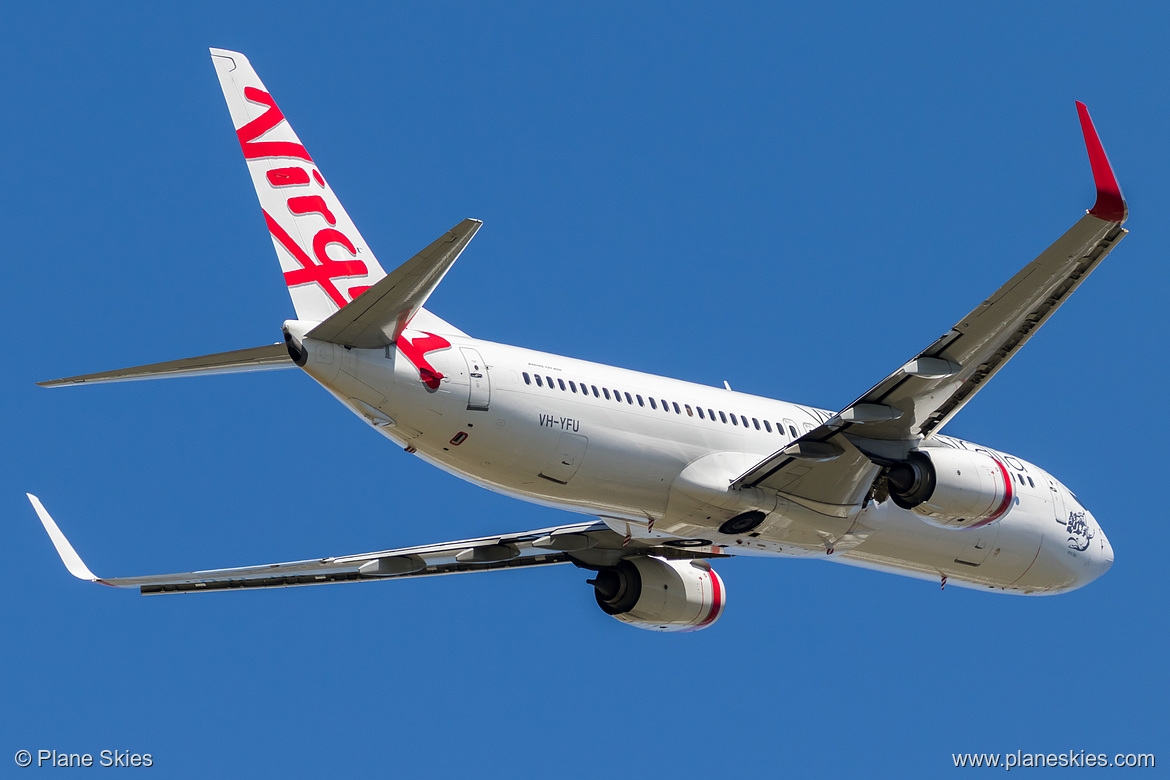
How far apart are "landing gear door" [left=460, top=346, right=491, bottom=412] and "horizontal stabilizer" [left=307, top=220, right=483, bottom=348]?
132 cm

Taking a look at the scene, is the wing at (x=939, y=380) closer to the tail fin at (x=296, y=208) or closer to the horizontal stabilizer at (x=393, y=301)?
the horizontal stabilizer at (x=393, y=301)

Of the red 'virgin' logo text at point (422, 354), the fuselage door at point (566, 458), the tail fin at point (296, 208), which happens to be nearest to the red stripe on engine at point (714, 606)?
the fuselage door at point (566, 458)

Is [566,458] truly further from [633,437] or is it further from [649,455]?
[649,455]

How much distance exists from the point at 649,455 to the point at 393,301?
17.5 feet

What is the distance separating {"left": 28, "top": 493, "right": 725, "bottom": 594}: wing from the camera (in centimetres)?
2472

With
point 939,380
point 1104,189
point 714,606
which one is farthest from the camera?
point 714,606

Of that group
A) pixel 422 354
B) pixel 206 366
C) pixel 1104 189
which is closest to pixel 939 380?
pixel 1104 189

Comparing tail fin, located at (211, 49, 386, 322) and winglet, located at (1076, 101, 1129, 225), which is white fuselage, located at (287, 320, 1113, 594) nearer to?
tail fin, located at (211, 49, 386, 322)

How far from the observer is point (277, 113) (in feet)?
71.5

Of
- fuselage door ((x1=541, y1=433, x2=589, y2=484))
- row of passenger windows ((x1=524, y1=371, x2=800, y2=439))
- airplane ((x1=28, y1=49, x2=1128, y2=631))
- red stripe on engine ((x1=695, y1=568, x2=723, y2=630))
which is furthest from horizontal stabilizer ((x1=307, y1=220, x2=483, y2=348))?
red stripe on engine ((x1=695, y1=568, x2=723, y2=630))

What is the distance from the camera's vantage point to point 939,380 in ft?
68.6

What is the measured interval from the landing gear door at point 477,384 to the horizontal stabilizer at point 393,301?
1316 mm

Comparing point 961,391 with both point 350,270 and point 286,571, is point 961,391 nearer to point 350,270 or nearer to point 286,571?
point 350,270

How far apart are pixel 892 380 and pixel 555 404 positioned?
15.9 feet
